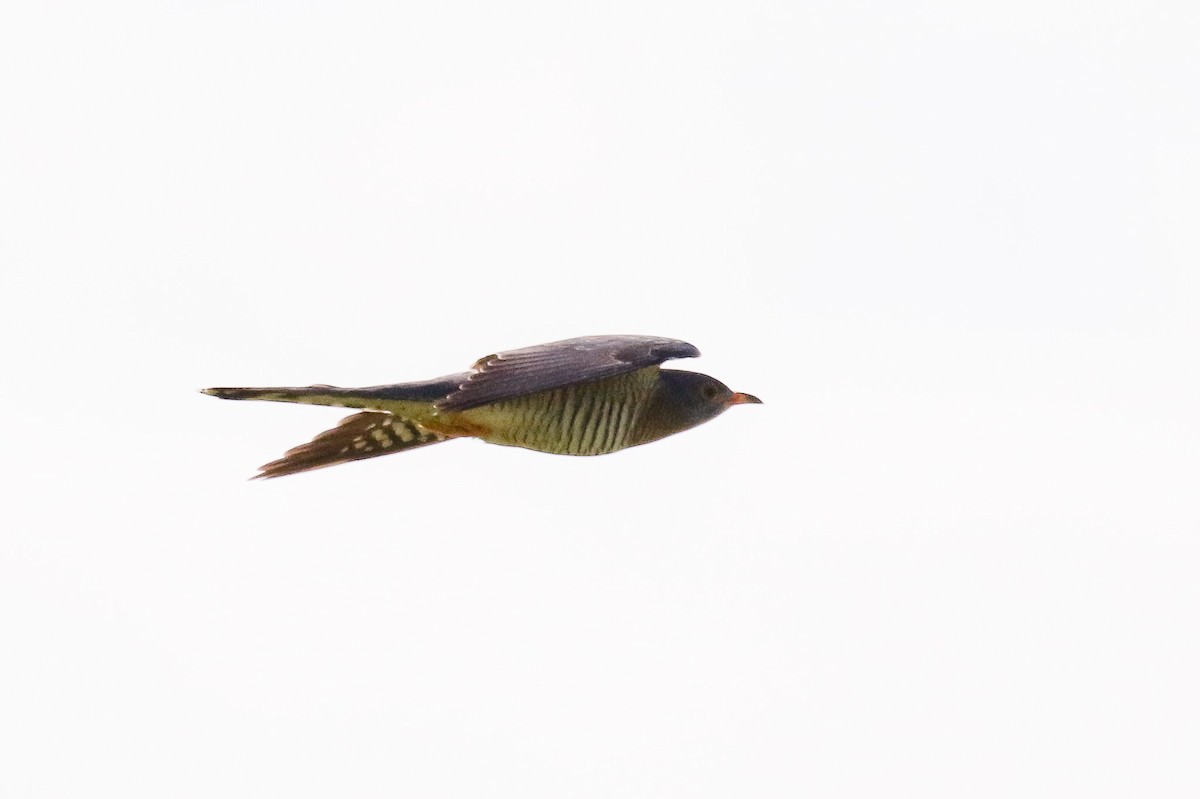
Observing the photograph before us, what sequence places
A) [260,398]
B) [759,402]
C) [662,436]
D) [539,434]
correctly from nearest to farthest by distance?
1. [260,398]
2. [539,434]
3. [662,436]
4. [759,402]

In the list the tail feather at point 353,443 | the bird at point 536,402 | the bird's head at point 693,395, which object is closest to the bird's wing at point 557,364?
the bird at point 536,402

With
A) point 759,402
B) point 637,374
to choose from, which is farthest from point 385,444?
point 759,402

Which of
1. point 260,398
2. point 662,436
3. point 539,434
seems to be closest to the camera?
point 260,398

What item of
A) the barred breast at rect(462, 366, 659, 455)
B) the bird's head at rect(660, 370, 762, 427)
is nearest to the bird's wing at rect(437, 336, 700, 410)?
the barred breast at rect(462, 366, 659, 455)

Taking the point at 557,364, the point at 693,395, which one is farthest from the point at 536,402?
the point at 693,395

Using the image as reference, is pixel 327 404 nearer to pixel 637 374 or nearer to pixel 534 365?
pixel 534 365

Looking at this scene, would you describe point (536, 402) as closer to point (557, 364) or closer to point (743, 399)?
point (557, 364)
